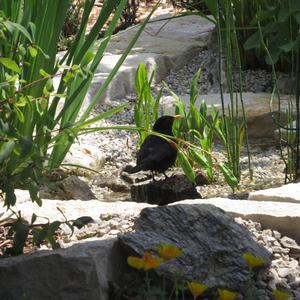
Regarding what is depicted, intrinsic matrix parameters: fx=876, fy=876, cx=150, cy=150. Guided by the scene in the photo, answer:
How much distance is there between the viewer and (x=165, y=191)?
4.84m

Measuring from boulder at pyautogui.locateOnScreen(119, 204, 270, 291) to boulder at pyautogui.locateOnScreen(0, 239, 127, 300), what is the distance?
0.18 m

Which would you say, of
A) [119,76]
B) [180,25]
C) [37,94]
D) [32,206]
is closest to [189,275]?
[32,206]

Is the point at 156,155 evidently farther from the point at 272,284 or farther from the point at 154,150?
the point at 272,284

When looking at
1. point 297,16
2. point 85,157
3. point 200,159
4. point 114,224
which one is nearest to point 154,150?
point 200,159

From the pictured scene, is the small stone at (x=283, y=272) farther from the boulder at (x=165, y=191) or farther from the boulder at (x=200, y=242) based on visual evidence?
the boulder at (x=165, y=191)

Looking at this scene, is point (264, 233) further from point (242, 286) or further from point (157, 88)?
point (157, 88)

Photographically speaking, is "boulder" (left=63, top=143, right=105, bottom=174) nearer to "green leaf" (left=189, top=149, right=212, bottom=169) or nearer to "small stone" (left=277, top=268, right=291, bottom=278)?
"green leaf" (left=189, top=149, right=212, bottom=169)

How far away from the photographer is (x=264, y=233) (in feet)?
10.6

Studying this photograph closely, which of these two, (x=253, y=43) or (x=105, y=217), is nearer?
(x=105, y=217)

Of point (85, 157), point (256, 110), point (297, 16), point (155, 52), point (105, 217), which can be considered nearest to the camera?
point (105, 217)

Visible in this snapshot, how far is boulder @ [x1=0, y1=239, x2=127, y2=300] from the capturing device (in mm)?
2484

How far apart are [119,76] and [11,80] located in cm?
498

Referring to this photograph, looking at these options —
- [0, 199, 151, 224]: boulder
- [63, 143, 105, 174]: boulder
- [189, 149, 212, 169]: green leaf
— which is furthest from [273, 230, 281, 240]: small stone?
[63, 143, 105, 174]: boulder

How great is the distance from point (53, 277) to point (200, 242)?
515 mm
